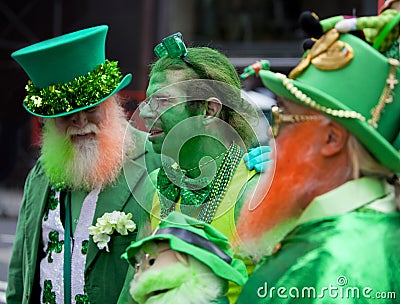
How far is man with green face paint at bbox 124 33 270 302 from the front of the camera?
214 centimetres

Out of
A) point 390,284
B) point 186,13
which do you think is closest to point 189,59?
point 390,284

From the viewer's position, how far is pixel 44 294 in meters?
2.96

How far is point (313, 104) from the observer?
1570 millimetres

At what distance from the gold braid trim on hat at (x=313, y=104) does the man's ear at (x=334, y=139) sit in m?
0.04

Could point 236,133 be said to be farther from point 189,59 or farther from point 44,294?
point 44,294

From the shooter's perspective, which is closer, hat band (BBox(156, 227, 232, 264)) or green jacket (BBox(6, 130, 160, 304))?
hat band (BBox(156, 227, 232, 264))

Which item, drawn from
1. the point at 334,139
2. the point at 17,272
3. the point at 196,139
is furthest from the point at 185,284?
the point at 17,272

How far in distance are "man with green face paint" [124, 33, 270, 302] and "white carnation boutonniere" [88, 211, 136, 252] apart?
0.49m

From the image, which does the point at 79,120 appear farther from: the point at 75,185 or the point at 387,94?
the point at 387,94

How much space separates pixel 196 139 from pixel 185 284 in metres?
0.69

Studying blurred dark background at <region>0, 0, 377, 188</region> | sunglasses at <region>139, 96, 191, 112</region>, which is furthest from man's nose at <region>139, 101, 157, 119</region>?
blurred dark background at <region>0, 0, 377, 188</region>

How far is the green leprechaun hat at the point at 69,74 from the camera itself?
298cm

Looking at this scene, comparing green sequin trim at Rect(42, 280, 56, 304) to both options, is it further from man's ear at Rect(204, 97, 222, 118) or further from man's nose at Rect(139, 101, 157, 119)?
man's ear at Rect(204, 97, 222, 118)

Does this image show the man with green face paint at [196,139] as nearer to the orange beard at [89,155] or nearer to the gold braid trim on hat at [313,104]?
the gold braid trim on hat at [313,104]
